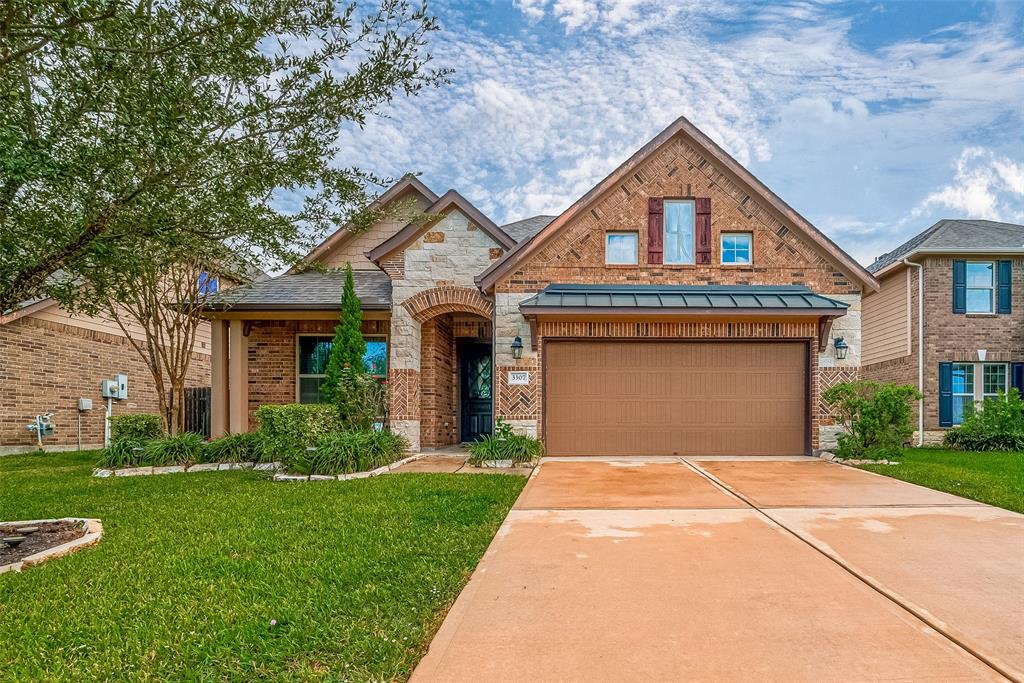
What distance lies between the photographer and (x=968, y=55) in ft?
44.3

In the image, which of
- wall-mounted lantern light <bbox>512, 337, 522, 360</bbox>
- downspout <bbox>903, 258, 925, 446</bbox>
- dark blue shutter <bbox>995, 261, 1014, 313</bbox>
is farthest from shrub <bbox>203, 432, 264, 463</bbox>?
dark blue shutter <bbox>995, 261, 1014, 313</bbox>

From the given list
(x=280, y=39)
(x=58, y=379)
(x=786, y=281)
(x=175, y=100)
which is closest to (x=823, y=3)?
(x=786, y=281)

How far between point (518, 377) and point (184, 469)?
5.89 meters

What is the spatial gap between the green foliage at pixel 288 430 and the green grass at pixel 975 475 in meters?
8.90

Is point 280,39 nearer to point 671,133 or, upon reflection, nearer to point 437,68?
point 437,68

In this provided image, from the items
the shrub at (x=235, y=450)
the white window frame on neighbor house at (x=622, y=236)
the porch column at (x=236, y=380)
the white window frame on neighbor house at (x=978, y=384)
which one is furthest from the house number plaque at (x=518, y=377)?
the white window frame on neighbor house at (x=978, y=384)

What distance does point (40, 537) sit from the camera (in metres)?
5.39

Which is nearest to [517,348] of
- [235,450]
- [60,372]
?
[235,450]

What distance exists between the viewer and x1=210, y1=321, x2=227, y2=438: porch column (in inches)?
499

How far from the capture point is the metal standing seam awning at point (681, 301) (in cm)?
1020

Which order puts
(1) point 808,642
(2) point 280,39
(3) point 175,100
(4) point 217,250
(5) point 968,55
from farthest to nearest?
(5) point 968,55, (4) point 217,250, (2) point 280,39, (3) point 175,100, (1) point 808,642

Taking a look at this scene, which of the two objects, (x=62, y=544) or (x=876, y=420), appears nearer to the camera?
(x=62, y=544)

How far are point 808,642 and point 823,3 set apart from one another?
1119 cm

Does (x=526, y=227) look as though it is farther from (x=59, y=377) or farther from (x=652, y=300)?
(x=59, y=377)
